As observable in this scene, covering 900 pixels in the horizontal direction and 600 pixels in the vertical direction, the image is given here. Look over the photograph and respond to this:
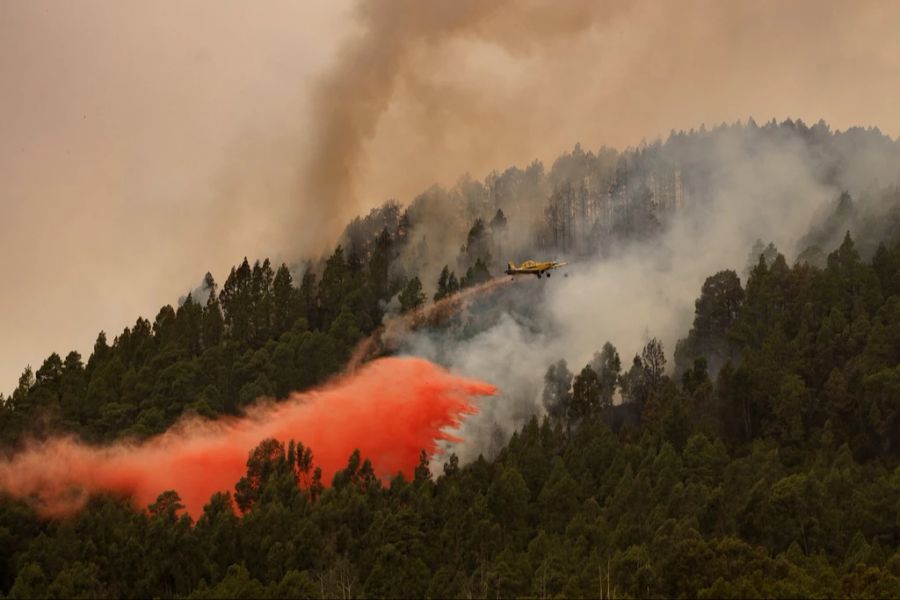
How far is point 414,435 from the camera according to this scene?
163 metres

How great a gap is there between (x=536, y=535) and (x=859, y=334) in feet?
147

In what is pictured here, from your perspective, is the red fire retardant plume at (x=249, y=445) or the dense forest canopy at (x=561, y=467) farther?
the red fire retardant plume at (x=249, y=445)

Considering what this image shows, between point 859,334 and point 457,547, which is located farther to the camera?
point 859,334

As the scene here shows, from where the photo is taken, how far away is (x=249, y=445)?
540 feet

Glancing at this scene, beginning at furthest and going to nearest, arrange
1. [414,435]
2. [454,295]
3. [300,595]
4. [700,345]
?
[454,295] → [700,345] → [414,435] → [300,595]

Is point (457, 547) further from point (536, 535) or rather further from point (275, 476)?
point (275, 476)

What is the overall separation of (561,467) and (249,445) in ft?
110

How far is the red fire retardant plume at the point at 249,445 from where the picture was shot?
515ft

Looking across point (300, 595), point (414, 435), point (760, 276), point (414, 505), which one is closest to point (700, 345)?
point (760, 276)

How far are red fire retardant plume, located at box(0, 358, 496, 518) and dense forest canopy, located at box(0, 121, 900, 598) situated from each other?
2200mm

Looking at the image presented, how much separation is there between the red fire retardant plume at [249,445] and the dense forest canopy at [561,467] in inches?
86.6

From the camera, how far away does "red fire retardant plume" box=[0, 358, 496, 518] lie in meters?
157

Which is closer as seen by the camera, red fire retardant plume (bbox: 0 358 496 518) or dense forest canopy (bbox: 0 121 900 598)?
dense forest canopy (bbox: 0 121 900 598)

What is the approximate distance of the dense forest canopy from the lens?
128 m
